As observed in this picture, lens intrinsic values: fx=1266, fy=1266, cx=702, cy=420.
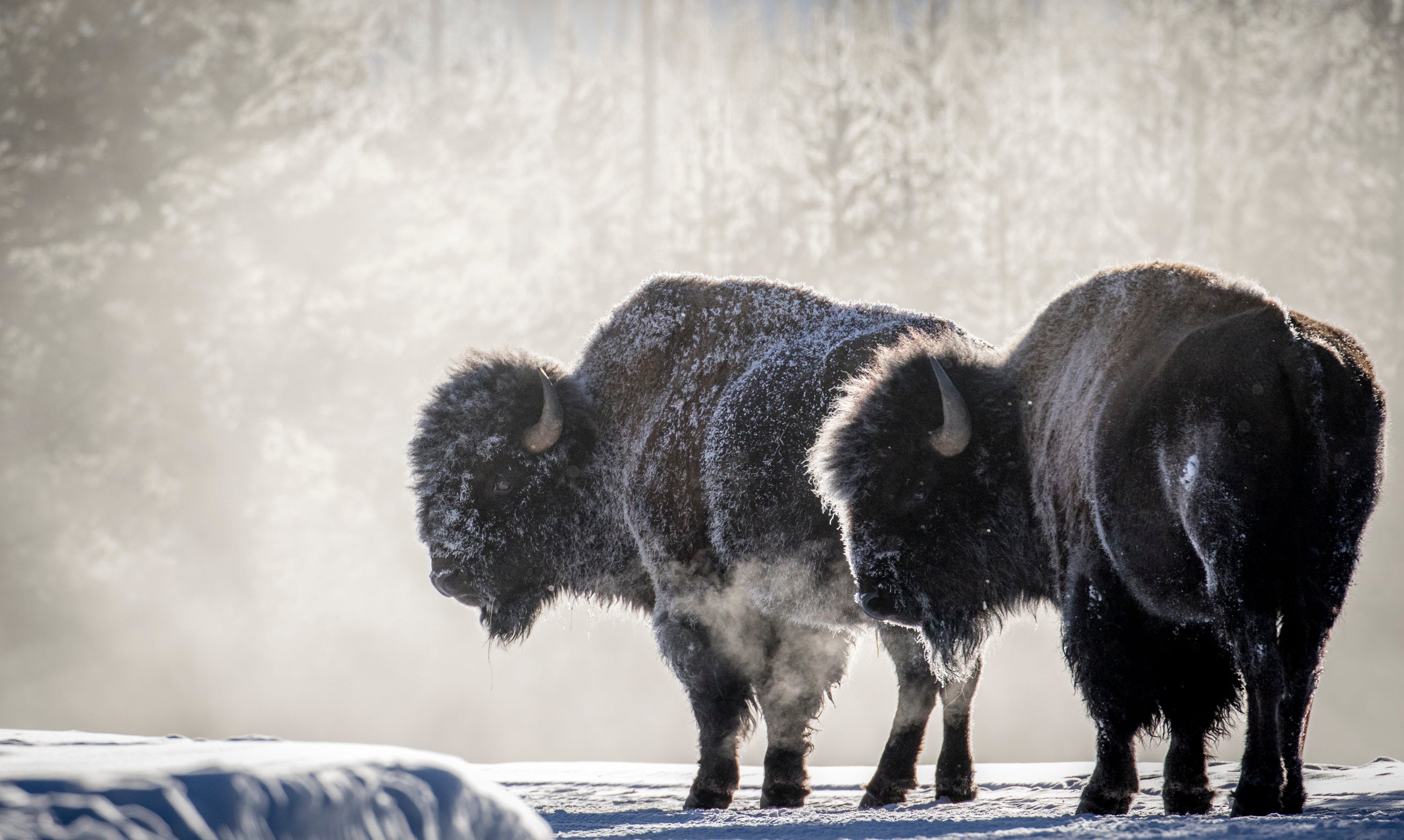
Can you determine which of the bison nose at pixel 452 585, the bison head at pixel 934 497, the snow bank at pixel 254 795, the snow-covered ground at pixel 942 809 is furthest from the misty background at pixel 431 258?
the snow bank at pixel 254 795

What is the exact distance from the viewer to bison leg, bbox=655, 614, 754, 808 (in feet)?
12.4

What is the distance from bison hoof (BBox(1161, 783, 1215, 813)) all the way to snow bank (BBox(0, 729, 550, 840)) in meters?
1.64

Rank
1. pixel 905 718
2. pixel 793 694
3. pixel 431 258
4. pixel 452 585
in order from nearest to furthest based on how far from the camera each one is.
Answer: pixel 905 718, pixel 793 694, pixel 452 585, pixel 431 258

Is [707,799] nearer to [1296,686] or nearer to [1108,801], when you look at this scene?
[1108,801]

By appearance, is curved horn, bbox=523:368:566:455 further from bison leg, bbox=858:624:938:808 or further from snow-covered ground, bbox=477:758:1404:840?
bison leg, bbox=858:624:938:808

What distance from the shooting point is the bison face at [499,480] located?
14.0ft

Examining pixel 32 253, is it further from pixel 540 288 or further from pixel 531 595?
pixel 531 595

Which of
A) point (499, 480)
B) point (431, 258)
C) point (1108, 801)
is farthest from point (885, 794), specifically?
point (431, 258)

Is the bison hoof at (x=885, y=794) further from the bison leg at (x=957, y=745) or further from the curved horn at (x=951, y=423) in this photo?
the curved horn at (x=951, y=423)

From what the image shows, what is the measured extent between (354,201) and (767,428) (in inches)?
403

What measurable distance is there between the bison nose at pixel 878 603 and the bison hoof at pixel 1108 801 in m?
0.60

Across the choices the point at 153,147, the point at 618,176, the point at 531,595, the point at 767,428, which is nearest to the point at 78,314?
the point at 153,147

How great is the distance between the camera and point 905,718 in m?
3.74

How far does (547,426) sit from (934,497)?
59.0 inches
